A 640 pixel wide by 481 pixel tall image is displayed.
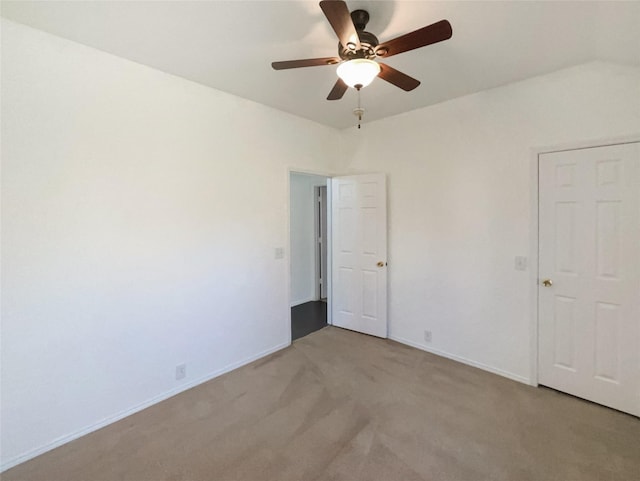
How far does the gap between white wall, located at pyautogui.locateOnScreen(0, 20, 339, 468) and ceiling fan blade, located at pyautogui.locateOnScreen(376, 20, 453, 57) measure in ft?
5.93

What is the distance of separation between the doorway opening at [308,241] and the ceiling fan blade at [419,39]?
358 cm

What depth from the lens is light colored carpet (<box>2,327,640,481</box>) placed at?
6.00 feet

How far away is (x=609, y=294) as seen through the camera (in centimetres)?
237

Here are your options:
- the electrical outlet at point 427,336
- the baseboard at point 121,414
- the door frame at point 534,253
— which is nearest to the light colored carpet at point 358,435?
the baseboard at point 121,414

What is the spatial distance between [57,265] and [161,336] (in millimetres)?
920

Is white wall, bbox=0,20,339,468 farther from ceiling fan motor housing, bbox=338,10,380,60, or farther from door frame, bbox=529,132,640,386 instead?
door frame, bbox=529,132,640,386

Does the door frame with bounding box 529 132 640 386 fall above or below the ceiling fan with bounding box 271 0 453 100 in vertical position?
below

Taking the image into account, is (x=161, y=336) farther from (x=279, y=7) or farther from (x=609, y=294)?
(x=609, y=294)

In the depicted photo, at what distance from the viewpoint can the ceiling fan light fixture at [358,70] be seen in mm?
1674

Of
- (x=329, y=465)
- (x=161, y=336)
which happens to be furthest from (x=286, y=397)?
(x=161, y=336)

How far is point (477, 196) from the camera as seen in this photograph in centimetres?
300

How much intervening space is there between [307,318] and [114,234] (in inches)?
117

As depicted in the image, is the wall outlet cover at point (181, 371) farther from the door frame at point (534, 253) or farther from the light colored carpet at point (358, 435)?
the door frame at point (534, 253)

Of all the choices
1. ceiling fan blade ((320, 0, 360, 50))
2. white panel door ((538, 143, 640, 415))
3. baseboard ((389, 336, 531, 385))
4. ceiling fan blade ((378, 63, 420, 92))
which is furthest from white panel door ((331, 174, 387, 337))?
ceiling fan blade ((320, 0, 360, 50))
